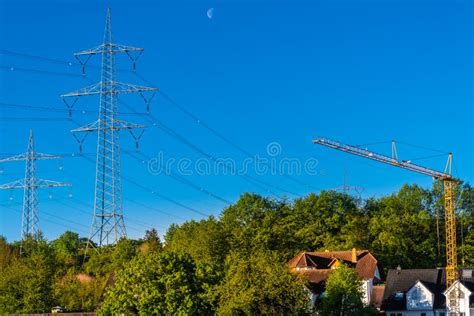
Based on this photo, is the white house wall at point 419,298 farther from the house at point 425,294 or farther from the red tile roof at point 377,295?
the red tile roof at point 377,295

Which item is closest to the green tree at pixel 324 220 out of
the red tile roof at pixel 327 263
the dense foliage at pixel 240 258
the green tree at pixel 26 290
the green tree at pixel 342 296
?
the dense foliage at pixel 240 258

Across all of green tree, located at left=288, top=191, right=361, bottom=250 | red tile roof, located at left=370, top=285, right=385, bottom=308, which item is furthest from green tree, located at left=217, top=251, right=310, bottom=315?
green tree, located at left=288, top=191, right=361, bottom=250

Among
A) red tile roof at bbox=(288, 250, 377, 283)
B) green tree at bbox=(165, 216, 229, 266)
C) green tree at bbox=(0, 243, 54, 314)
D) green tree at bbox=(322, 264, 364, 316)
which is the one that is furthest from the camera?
green tree at bbox=(165, 216, 229, 266)

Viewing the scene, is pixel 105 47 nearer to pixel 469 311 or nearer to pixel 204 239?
pixel 204 239

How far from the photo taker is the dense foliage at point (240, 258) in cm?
6475

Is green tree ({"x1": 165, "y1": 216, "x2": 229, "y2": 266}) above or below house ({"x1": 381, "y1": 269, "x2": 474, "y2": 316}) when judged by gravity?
above

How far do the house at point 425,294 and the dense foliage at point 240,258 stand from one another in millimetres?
11447

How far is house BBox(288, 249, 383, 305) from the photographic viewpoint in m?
91.4

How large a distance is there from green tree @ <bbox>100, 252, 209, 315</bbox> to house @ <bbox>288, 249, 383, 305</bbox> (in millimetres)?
25249

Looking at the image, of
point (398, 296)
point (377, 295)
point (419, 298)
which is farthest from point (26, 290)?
point (419, 298)

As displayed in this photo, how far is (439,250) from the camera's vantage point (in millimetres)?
114062

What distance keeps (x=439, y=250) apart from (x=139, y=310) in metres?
63.2

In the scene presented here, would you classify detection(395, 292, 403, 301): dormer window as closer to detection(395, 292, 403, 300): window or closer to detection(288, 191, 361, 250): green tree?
detection(395, 292, 403, 300): window

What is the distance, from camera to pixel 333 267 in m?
94.5
